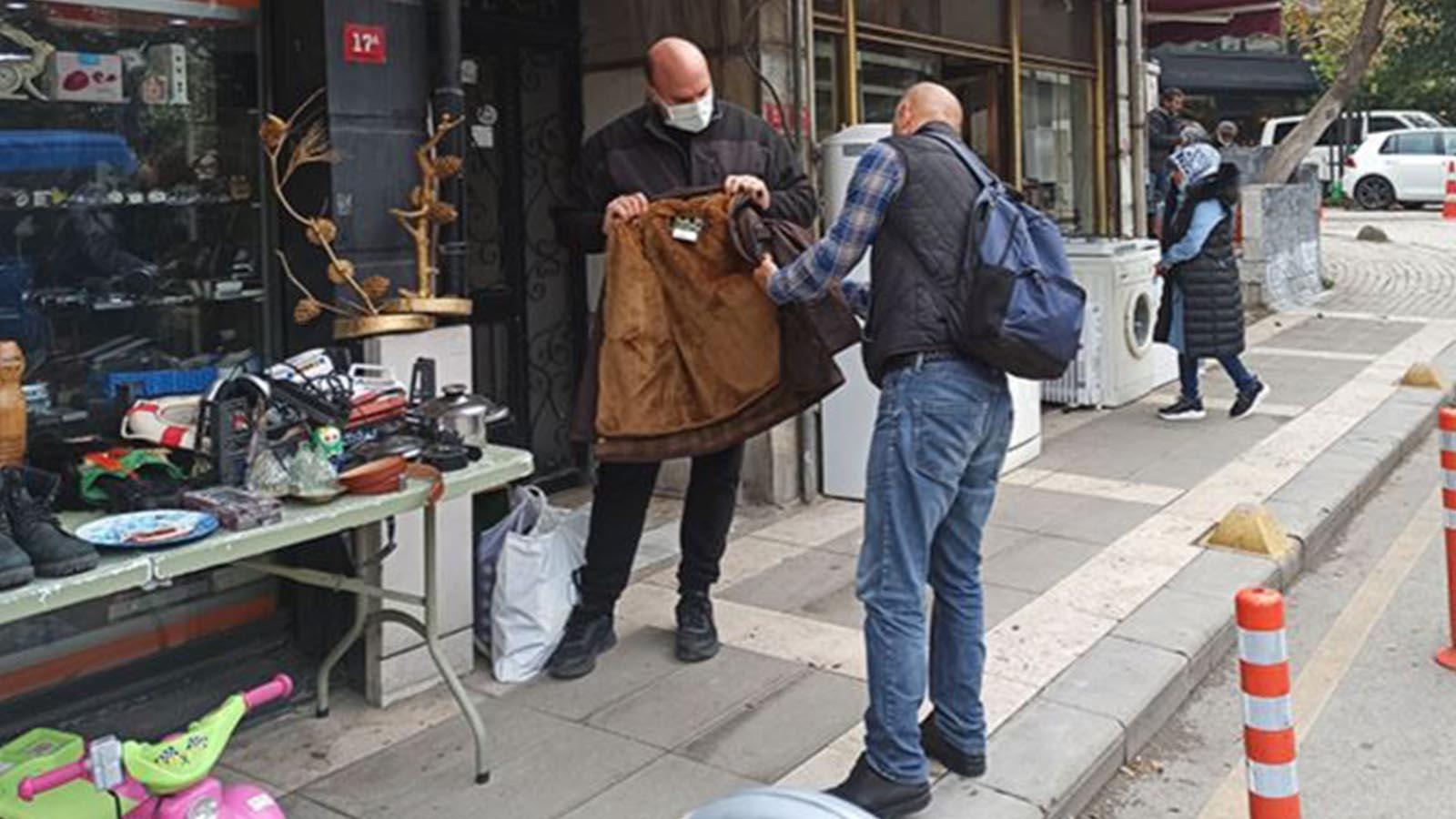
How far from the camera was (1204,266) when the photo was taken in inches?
328

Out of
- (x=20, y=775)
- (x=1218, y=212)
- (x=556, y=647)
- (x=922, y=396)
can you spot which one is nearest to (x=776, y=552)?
(x=556, y=647)

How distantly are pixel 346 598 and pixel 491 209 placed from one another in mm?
2419

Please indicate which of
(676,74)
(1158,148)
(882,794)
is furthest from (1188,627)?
(1158,148)

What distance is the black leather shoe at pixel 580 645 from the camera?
171 inches

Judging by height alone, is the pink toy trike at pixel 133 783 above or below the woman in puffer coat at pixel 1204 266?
below

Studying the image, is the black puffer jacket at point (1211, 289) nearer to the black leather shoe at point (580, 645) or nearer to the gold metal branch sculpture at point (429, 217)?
the black leather shoe at point (580, 645)

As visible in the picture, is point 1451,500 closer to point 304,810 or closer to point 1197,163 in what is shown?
point 304,810

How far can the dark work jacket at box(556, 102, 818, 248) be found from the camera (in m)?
4.23

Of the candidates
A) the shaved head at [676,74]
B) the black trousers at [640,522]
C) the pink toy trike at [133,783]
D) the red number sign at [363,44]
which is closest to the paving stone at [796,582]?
the black trousers at [640,522]

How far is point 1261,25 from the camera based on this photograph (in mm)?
11625

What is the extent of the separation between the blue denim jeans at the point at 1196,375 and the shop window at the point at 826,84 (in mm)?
2940

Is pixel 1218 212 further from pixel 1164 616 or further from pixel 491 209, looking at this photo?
pixel 491 209

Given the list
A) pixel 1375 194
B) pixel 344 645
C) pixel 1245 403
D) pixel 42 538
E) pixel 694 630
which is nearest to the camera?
pixel 42 538

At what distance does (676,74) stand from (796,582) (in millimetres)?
2163
